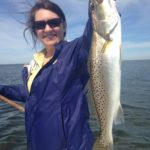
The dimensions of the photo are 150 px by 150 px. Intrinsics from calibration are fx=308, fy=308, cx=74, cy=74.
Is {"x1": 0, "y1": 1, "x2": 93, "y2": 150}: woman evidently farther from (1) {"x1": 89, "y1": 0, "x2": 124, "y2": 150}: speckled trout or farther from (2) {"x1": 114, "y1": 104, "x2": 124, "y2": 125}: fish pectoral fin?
(2) {"x1": 114, "y1": 104, "x2": 124, "y2": 125}: fish pectoral fin

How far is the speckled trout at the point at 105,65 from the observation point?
2932 mm

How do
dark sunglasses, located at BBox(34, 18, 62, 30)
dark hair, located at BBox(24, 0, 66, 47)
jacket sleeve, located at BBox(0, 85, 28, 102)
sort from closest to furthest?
dark sunglasses, located at BBox(34, 18, 62, 30) → dark hair, located at BBox(24, 0, 66, 47) → jacket sleeve, located at BBox(0, 85, 28, 102)

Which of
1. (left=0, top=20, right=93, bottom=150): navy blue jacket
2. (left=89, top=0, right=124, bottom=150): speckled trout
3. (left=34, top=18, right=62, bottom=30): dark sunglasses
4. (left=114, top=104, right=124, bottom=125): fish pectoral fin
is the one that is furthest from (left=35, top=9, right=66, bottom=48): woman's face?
(left=114, top=104, right=124, bottom=125): fish pectoral fin

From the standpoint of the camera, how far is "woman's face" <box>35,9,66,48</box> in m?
4.18

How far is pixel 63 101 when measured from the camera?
386cm

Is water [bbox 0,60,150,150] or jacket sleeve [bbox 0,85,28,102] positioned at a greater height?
jacket sleeve [bbox 0,85,28,102]

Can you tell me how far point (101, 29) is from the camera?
119 inches

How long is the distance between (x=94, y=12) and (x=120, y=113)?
3.77 feet

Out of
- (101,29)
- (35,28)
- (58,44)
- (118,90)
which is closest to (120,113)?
(118,90)

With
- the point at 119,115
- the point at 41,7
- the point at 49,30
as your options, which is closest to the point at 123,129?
the point at 41,7

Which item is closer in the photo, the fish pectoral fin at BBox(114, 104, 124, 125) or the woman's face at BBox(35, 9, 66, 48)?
the fish pectoral fin at BBox(114, 104, 124, 125)

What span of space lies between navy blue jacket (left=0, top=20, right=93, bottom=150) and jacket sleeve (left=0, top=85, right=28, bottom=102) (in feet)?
4.64

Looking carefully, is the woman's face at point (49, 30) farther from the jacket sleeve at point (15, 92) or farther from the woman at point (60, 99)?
the jacket sleeve at point (15, 92)

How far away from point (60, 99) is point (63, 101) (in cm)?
5
